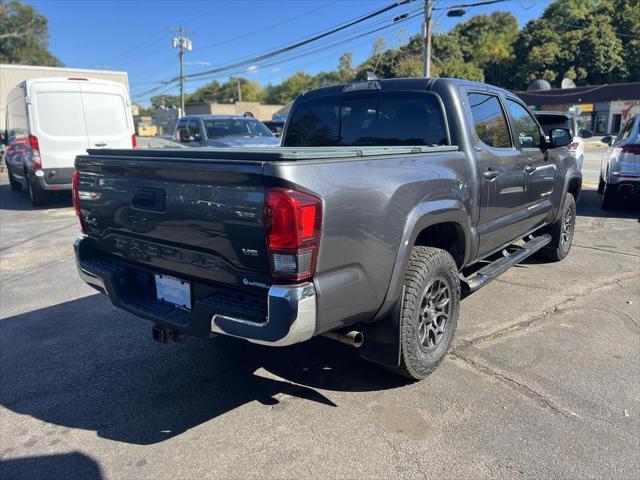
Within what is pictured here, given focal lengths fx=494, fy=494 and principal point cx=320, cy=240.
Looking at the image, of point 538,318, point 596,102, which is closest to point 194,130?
point 538,318

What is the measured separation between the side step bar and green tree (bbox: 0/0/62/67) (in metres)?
61.6

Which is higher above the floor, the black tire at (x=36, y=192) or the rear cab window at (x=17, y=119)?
the rear cab window at (x=17, y=119)

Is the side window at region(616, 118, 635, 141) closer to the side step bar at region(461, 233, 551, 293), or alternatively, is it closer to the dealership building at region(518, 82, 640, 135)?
the side step bar at region(461, 233, 551, 293)

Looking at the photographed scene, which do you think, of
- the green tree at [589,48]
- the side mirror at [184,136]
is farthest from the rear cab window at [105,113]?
the green tree at [589,48]

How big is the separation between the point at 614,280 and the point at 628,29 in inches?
2332

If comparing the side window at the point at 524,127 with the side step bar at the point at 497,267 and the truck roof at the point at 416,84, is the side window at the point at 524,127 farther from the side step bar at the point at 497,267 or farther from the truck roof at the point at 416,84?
the side step bar at the point at 497,267

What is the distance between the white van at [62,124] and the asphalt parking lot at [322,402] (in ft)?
20.8

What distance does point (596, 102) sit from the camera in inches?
1781

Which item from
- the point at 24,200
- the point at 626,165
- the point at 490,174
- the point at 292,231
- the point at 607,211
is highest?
the point at 490,174

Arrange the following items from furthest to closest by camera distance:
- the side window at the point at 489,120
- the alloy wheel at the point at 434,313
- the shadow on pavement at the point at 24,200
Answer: the shadow on pavement at the point at 24,200, the side window at the point at 489,120, the alloy wheel at the point at 434,313

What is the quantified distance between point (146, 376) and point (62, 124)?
8688 mm

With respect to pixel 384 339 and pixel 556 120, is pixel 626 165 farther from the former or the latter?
pixel 384 339

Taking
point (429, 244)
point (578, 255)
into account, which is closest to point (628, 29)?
point (578, 255)

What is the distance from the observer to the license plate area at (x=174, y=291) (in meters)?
2.89
